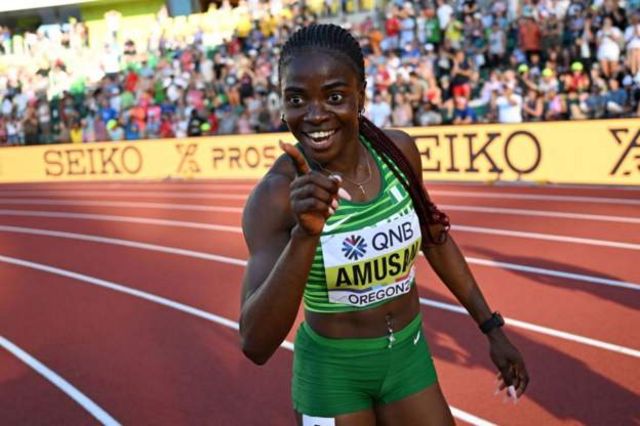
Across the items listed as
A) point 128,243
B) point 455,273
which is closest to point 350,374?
point 455,273

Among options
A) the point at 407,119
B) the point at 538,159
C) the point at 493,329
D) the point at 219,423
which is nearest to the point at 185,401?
the point at 219,423

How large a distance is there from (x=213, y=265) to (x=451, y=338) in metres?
3.84

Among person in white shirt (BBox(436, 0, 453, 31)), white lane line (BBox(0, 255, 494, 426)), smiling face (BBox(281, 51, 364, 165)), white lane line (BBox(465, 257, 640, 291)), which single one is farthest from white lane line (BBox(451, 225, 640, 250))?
person in white shirt (BBox(436, 0, 453, 31))

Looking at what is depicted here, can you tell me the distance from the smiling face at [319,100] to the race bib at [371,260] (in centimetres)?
28

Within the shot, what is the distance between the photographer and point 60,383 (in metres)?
5.60

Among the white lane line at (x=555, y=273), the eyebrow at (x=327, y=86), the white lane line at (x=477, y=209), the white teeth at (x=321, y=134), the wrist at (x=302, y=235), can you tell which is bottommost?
the white lane line at (x=555, y=273)

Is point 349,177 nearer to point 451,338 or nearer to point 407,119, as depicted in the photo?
point 451,338

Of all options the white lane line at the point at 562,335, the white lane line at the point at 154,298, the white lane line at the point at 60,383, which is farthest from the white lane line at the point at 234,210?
the white lane line at the point at 60,383

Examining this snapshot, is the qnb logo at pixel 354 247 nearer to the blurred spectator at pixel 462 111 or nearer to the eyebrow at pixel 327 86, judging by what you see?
the eyebrow at pixel 327 86

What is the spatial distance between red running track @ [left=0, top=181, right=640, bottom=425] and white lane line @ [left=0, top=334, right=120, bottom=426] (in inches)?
0.6

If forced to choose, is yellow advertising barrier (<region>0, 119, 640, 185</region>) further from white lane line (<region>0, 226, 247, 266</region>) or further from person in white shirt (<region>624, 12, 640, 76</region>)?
white lane line (<region>0, 226, 247, 266</region>)

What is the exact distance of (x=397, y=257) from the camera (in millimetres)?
2502

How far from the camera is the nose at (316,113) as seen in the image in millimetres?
2174

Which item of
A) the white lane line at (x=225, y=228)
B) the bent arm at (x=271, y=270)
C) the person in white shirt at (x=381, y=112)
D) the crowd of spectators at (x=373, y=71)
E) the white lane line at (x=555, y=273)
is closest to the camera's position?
the bent arm at (x=271, y=270)
